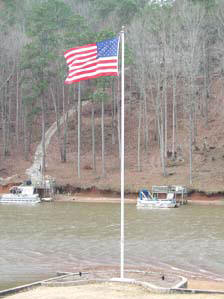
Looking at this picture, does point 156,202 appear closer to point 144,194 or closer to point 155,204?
point 155,204

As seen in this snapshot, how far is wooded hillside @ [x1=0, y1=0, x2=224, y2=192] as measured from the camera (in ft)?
186

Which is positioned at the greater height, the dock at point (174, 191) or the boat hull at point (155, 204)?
the dock at point (174, 191)

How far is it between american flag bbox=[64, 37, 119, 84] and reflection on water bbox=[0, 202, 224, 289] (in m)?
6.85

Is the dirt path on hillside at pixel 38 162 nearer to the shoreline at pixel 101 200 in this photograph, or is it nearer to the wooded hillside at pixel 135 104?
the wooded hillside at pixel 135 104

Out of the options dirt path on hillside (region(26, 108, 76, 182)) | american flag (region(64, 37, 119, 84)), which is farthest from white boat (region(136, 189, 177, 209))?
american flag (region(64, 37, 119, 84))

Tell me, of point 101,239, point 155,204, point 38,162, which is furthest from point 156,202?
point 38,162

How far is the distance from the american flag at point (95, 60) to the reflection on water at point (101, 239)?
22.5 feet

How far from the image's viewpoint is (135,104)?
7444 centimetres

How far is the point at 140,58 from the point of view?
6075 cm

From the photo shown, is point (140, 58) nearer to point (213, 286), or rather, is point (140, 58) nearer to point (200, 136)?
point (200, 136)

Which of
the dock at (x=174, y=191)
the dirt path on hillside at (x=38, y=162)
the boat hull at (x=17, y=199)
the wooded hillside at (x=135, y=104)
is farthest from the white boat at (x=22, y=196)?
the dock at (x=174, y=191)

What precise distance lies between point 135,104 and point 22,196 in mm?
26980

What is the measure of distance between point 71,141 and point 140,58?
1364cm

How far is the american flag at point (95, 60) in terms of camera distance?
17.8 metres
